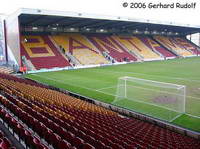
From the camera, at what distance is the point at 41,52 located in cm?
3566

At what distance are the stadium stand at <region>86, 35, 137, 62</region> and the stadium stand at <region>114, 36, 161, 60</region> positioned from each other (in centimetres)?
208

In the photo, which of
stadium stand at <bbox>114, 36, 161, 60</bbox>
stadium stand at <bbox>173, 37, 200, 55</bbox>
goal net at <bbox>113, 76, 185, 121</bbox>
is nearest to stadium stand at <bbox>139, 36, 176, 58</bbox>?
stadium stand at <bbox>114, 36, 161, 60</bbox>

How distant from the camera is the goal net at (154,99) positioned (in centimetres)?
1235

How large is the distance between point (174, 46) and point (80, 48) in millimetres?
29436

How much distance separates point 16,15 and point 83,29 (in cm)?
1816

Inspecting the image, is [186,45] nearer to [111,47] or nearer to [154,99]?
[111,47]

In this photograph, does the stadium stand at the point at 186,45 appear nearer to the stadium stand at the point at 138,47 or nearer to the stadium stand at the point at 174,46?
the stadium stand at the point at 174,46

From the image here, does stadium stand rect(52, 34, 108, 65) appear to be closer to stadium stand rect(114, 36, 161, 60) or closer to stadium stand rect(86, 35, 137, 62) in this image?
stadium stand rect(86, 35, 137, 62)

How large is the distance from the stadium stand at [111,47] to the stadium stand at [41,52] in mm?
9690

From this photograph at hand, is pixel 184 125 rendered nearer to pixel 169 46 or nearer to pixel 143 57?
pixel 143 57

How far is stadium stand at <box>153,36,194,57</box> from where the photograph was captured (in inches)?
2196

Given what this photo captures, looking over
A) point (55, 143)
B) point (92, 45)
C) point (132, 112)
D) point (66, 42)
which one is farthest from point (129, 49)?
point (55, 143)

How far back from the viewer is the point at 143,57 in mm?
46219

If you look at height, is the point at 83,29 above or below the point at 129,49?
above
